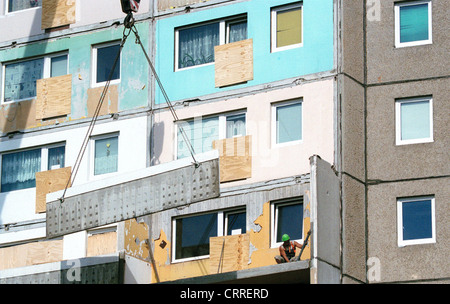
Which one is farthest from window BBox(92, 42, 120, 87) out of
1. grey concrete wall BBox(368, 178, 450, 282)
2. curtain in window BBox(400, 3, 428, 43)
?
grey concrete wall BBox(368, 178, 450, 282)

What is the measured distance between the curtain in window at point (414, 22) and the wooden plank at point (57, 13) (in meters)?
10.3

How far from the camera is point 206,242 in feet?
141

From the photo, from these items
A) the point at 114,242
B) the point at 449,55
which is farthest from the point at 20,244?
the point at 449,55

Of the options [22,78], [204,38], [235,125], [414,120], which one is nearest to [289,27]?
[204,38]

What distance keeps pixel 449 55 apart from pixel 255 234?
7.08m

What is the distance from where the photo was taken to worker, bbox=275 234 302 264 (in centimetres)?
4038

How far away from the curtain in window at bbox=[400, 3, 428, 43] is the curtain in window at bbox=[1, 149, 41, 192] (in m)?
11.4

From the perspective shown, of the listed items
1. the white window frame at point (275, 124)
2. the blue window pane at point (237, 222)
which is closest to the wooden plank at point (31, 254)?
the blue window pane at point (237, 222)

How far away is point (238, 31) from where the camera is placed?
44.8 metres

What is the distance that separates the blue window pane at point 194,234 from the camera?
43.1 meters

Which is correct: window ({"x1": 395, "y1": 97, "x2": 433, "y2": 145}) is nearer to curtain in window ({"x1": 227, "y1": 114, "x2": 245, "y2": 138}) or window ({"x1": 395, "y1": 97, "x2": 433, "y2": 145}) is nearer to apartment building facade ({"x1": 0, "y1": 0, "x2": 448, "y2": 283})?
apartment building facade ({"x1": 0, "y1": 0, "x2": 448, "y2": 283})

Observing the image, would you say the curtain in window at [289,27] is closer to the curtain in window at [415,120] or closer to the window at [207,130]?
the window at [207,130]

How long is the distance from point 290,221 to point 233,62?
5.16 meters
